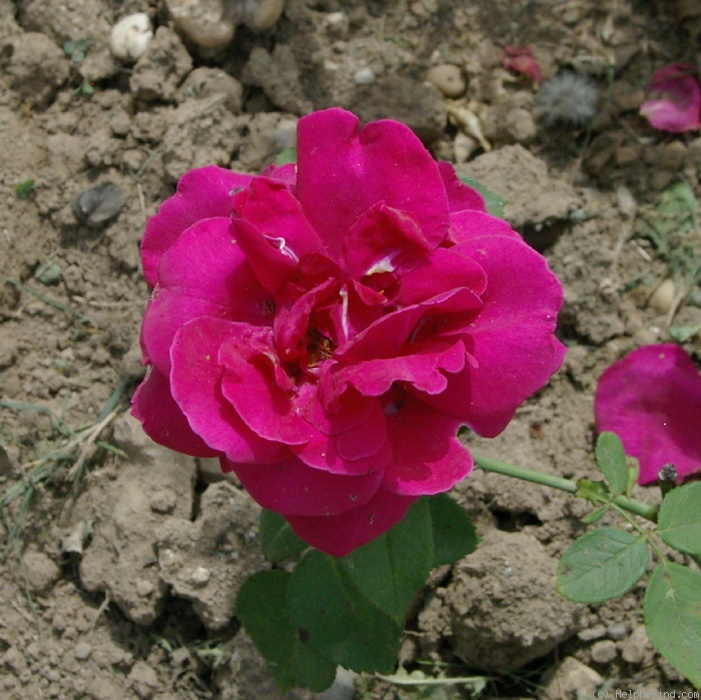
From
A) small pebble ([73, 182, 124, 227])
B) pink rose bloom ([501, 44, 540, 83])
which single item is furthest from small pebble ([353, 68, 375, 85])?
small pebble ([73, 182, 124, 227])

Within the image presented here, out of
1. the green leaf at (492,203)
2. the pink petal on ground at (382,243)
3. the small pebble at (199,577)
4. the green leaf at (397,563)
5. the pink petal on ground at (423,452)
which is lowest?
the small pebble at (199,577)

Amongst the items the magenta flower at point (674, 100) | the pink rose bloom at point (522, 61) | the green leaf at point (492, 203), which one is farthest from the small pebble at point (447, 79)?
the green leaf at point (492, 203)

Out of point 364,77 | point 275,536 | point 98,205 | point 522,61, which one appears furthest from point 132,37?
point 275,536

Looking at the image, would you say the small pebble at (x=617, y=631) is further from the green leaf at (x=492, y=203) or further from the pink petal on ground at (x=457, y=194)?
the pink petal on ground at (x=457, y=194)

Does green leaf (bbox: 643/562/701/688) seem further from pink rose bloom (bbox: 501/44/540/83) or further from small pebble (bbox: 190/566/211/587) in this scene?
pink rose bloom (bbox: 501/44/540/83)

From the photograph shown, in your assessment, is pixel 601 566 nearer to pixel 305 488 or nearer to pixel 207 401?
pixel 305 488

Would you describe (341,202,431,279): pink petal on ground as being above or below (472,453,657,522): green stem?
above

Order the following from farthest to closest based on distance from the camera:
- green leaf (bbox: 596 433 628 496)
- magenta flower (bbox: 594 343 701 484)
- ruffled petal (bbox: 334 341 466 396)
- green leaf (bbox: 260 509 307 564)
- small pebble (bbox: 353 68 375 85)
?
small pebble (bbox: 353 68 375 85) < magenta flower (bbox: 594 343 701 484) < green leaf (bbox: 260 509 307 564) < green leaf (bbox: 596 433 628 496) < ruffled petal (bbox: 334 341 466 396)
